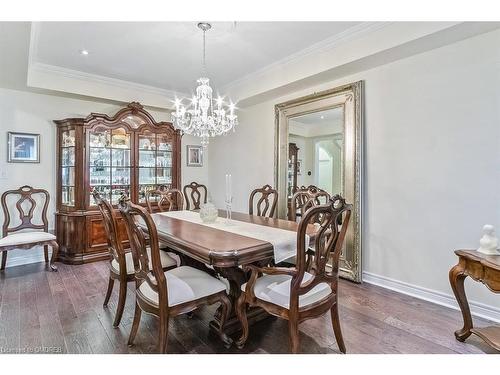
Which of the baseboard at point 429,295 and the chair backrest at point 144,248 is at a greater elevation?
the chair backrest at point 144,248

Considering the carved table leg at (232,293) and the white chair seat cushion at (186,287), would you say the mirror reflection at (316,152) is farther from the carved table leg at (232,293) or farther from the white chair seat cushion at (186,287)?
the white chair seat cushion at (186,287)

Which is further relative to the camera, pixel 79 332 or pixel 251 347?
pixel 79 332

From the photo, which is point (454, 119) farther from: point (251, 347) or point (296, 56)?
point (251, 347)

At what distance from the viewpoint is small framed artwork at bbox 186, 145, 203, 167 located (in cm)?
522

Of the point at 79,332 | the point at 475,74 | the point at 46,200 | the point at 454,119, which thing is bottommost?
the point at 79,332

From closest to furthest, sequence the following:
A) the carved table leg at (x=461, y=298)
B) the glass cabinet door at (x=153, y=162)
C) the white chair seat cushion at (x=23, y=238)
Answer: the carved table leg at (x=461, y=298)
the white chair seat cushion at (x=23, y=238)
the glass cabinet door at (x=153, y=162)

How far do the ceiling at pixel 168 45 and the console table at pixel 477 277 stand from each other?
2.19m

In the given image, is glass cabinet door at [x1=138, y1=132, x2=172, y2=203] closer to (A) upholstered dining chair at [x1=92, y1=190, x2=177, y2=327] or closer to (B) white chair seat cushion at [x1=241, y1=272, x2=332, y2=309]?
(A) upholstered dining chair at [x1=92, y1=190, x2=177, y2=327]

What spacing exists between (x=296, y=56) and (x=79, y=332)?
336cm

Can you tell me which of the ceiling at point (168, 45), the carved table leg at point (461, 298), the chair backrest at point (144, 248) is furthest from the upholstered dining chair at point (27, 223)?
the carved table leg at point (461, 298)

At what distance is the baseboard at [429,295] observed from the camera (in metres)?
2.27

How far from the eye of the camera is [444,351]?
6.07ft
